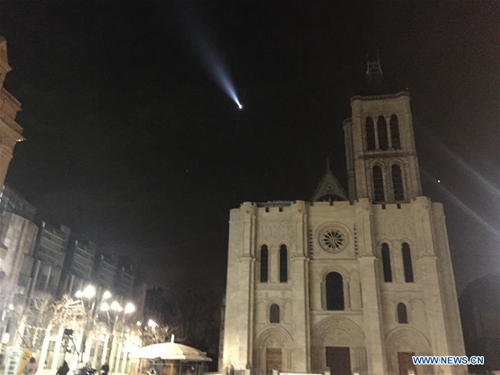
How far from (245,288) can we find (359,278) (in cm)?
908

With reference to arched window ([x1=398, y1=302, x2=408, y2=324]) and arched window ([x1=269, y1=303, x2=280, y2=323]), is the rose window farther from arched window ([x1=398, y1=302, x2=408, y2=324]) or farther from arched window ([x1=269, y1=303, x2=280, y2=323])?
arched window ([x1=269, y1=303, x2=280, y2=323])

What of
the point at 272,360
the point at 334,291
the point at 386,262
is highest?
the point at 386,262

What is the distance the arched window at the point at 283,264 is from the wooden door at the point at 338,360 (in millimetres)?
6150

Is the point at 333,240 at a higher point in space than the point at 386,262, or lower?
higher

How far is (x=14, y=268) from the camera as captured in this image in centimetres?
3734

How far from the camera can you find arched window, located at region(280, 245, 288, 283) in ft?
110

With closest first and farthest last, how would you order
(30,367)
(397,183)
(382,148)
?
(30,367), (397,183), (382,148)

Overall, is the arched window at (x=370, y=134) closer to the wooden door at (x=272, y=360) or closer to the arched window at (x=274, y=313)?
the arched window at (x=274, y=313)

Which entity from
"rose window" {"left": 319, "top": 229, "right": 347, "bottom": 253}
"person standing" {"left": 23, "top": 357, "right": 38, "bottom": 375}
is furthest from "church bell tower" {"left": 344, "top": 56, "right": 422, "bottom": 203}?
"person standing" {"left": 23, "top": 357, "right": 38, "bottom": 375}

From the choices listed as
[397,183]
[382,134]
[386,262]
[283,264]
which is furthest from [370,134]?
[283,264]

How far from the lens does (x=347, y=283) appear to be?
3256cm

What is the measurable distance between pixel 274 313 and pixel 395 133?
2082cm

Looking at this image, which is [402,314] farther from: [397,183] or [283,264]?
[397,183]

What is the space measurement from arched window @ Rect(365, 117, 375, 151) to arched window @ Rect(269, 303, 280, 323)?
1754 cm
